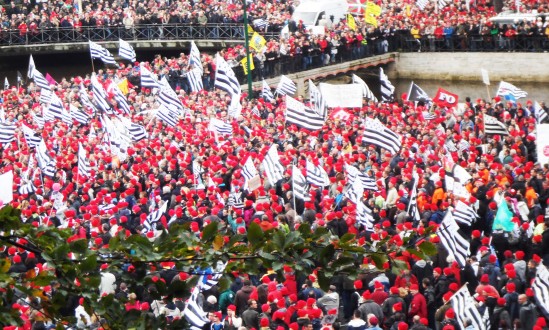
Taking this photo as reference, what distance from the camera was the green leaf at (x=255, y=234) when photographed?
7.61 metres

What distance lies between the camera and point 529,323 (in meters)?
A: 16.1

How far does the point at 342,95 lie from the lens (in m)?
30.8

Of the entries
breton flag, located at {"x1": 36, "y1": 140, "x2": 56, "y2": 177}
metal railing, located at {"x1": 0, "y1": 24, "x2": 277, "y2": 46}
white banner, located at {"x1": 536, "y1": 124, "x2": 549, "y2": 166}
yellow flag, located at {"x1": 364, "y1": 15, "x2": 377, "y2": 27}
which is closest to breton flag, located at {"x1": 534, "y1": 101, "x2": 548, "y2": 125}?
white banner, located at {"x1": 536, "y1": 124, "x2": 549, "y2": 166}

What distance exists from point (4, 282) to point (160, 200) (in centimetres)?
1675

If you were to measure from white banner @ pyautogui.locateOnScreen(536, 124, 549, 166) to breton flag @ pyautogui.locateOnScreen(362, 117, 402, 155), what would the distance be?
117 inches

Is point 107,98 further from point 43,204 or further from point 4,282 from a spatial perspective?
point 4,282

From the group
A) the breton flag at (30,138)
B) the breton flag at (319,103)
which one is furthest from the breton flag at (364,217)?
the breton flag at (30,138)

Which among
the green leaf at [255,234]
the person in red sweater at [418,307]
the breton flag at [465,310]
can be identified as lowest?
the person in red sweater at [418,307]

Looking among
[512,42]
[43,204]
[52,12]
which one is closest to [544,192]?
[43,204]

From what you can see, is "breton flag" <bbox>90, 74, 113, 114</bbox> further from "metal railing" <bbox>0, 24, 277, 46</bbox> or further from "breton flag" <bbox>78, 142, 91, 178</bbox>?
"metal railing" <bbox>0, 24, 277, 46</bbox>

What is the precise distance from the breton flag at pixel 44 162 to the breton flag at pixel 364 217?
944cm

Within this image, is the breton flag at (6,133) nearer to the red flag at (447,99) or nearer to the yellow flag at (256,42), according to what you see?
the yellow flag at (256,42)

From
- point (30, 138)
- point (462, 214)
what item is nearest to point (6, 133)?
point (30, 138)

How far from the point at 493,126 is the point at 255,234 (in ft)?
67.9
